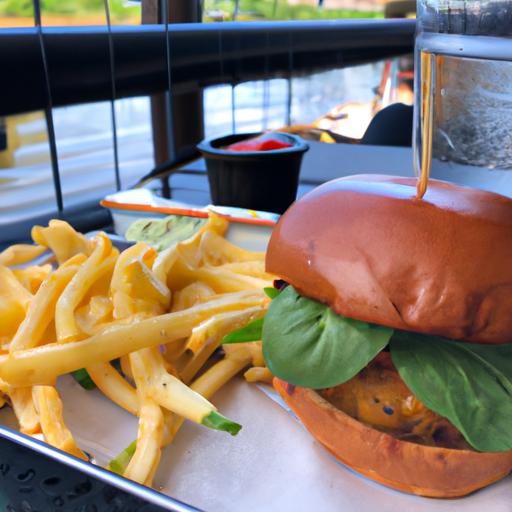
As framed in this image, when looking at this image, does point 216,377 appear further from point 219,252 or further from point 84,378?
point 219,252

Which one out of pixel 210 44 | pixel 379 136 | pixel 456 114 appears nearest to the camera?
pixel 456 114

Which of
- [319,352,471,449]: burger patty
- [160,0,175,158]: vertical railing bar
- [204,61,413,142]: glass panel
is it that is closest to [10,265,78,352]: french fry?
[319,352,471,449]: burger patty

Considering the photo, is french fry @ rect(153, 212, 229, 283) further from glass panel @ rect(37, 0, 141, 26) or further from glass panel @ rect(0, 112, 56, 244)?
glass panel @ rect(37, 0, 141, 26)

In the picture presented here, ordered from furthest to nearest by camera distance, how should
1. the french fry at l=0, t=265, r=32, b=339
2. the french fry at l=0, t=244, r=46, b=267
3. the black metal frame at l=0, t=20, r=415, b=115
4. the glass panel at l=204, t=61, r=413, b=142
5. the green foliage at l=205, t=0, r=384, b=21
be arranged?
the glass panel at l=204, t=61, r=413, b=142, the green foliage at l=205, t=0, r=384, b=21, the black metal frame at l=0, t=20, r=415, b=115, the french fry at l=0, t=244, r=46, b=267, the french fry at l=0, t=265, r=32, b=339

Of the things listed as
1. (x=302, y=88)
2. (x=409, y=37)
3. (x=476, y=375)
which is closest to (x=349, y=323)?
(x=476, y=375)

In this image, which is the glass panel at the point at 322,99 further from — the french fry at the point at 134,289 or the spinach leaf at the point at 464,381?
the spinach leaf at the point at 464,381

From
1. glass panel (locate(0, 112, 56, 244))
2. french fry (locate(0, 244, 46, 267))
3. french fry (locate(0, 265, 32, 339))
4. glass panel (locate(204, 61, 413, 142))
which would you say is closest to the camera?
french fry (locate(0, 265, 32, 339))

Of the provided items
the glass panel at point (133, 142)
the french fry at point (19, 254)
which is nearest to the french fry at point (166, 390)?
the french fry at point (19, 254)

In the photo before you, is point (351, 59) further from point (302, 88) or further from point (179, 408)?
point (179, 408)
